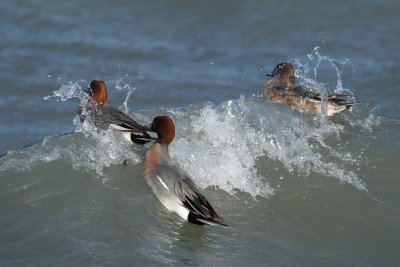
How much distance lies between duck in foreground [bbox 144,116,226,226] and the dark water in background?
146 mm

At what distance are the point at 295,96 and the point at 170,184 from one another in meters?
3.47

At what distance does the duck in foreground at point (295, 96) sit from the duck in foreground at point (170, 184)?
278 cm

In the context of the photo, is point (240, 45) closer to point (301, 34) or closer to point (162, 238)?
point (301, 34)

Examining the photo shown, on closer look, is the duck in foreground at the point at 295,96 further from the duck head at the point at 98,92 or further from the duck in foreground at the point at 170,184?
the duck in foreground at the point at 170,184

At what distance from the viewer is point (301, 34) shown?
13.9 m

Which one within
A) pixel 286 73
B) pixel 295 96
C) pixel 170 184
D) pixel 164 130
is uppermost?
pixel 286 73

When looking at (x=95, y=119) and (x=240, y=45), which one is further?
(x=240, y=45)

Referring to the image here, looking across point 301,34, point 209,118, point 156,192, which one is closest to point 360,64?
point 301,34

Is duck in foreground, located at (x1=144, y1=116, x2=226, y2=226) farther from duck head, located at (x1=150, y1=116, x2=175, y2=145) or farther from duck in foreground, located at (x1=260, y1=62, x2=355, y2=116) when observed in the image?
duck in foreground, located at (x1=260, y1=62, x2=355, y2=116)

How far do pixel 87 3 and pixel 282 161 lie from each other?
7490mm

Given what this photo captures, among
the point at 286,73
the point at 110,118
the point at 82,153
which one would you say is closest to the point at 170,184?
the point at 82,153

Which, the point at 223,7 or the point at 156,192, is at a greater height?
the point at 223,7

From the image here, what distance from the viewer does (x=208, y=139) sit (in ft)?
28.6

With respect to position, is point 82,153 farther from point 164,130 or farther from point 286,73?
point 286,73
